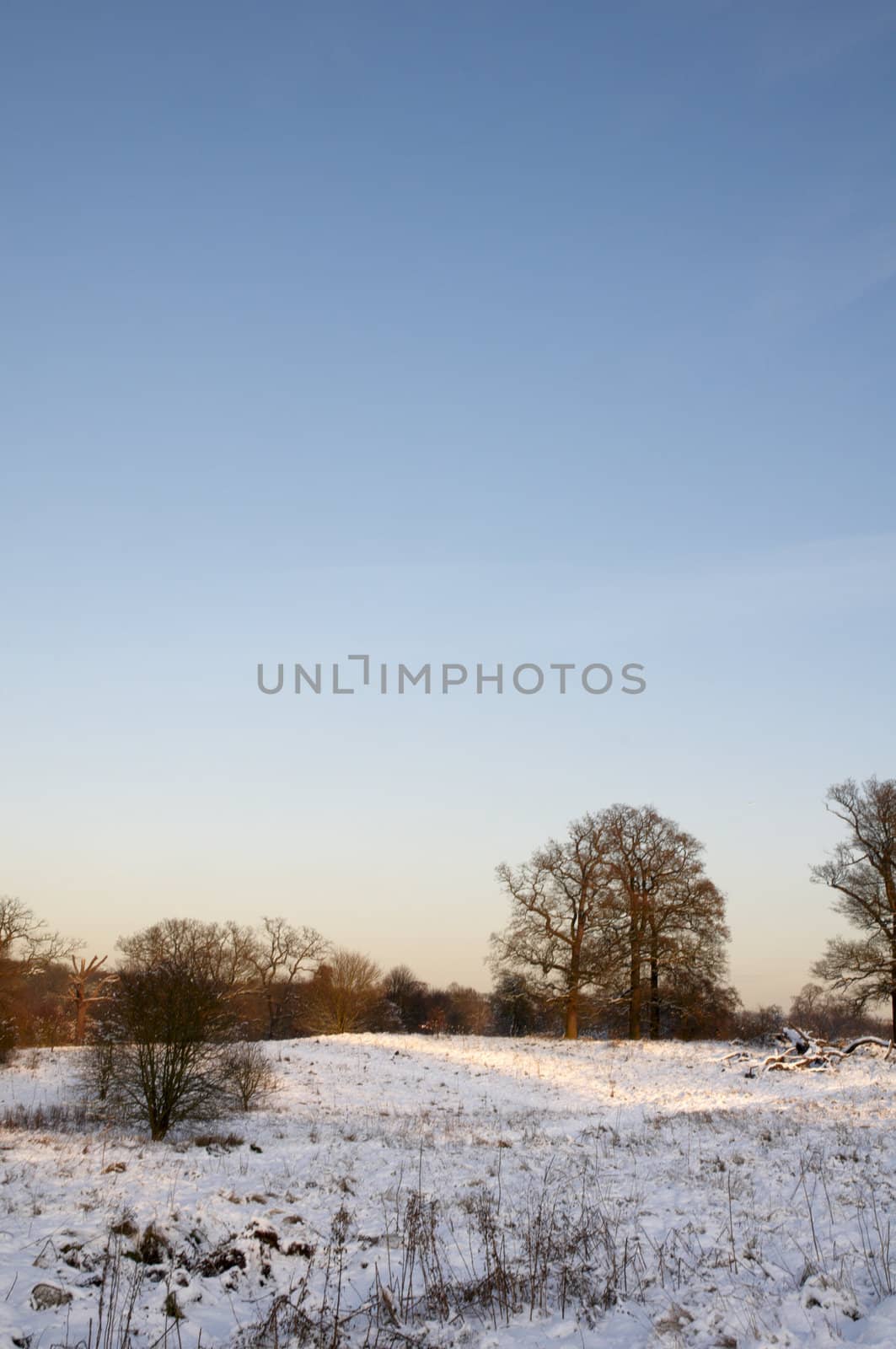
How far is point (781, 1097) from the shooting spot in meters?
23.1

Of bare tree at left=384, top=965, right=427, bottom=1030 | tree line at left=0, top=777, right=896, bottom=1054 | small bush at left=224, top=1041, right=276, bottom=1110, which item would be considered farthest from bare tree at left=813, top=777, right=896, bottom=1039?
bare tree at left=384, top=965, right=427, bottom=1030

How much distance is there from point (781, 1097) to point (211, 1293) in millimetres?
20099

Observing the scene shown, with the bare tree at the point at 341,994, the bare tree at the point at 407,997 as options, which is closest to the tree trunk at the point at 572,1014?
the bare tree at the point at 341,994

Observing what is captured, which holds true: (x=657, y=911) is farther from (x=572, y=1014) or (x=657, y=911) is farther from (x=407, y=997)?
(x=407, y=997)

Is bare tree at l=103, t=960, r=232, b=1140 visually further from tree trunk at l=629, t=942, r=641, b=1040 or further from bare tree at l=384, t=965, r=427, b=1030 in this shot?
bare tree at l=384, t=965, r=427, b=1030

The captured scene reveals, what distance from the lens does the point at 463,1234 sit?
897cm

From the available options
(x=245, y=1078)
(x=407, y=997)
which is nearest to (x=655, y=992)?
(x=245, y=1078)

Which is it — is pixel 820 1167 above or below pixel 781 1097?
above

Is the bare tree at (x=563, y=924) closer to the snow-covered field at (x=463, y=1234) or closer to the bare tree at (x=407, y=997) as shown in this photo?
the snow-covered field at (x=463, y=1234)

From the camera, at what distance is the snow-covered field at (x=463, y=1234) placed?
614 centimetres

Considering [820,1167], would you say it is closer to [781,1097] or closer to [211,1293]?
[211,1293]

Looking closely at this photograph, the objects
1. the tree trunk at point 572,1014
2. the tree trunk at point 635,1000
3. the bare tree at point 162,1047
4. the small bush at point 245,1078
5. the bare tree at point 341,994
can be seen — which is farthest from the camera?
the bare tree at point 341,994

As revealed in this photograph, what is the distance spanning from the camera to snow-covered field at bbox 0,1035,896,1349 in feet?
20.1

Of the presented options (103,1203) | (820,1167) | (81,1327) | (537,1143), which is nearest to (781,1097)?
(537,1143)
